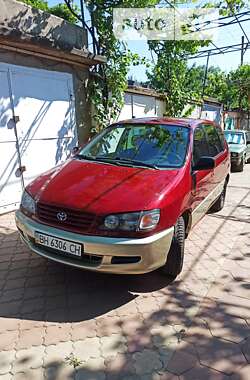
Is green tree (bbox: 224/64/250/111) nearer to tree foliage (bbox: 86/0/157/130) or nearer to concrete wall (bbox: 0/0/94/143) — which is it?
tree foliage (bbox: 86/0/157/130)

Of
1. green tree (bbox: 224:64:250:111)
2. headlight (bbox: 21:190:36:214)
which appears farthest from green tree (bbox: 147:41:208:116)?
green tree (bbox: 224:64:250:111)

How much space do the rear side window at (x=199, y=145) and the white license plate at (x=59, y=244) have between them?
1837 mm

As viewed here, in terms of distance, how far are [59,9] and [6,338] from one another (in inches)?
550

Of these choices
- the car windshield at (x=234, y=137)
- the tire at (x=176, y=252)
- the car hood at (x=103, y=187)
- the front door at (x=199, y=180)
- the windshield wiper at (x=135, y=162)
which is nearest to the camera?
the car hood at (x=103, y=187)

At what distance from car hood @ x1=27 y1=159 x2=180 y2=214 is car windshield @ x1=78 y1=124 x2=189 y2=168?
237mm

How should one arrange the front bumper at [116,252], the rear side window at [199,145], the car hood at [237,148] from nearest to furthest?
the front bumper at [116,252] → the rear side window at [199,145] → the car hood at [237,148]

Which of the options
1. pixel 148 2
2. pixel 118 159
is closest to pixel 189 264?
pixel 118 159

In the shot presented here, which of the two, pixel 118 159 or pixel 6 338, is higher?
pixel 118 159

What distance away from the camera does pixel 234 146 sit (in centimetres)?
1130

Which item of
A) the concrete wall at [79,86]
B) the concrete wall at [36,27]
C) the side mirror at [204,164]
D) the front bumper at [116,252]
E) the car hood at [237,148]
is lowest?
the car hood at [237,148]

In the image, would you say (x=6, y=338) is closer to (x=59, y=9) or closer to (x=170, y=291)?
(x=170, y=291)

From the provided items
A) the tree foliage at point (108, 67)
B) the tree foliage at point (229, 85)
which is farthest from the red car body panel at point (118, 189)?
the tree foliage at point (229, 85)

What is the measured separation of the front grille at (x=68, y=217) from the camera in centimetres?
283

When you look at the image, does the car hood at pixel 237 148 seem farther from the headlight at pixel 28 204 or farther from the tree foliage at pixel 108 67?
the headlight at pixel 28 204
